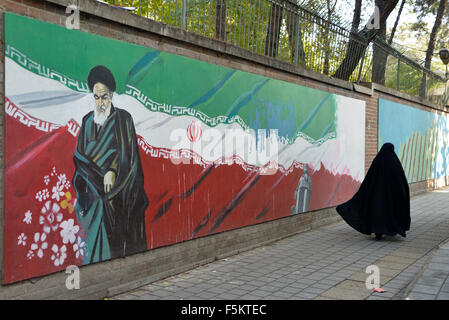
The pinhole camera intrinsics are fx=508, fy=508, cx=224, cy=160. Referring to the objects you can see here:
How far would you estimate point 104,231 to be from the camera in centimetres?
526

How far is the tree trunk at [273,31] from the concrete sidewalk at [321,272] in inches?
128

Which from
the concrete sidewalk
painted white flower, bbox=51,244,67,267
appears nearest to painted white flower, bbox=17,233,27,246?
painted white flower, bbox=51,244,67,267

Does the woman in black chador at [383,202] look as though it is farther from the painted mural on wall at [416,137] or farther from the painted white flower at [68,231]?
the painted white flower at [68,231]

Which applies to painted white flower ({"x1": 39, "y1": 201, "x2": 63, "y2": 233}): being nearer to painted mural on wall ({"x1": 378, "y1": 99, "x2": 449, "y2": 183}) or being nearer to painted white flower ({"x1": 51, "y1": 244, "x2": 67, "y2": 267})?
painted white flower ({"x1": 51, "y1": 244, "x2": 67, "y2": 267})

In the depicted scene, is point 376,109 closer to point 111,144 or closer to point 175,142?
point 175,142

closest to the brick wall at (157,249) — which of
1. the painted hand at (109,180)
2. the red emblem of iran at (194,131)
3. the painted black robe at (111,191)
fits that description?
the painted black robe at (111,191)

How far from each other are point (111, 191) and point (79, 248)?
694mm

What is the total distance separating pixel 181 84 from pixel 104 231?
2.11 m

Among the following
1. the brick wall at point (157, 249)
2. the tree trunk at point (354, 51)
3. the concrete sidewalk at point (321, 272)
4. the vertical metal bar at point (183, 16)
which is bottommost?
the concrete sidewalk at point (321, 272)

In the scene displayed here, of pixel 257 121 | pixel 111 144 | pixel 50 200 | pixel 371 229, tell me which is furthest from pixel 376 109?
pixel 50 200

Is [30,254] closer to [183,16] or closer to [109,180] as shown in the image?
[109,180]

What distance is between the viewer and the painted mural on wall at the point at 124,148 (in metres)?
4.42

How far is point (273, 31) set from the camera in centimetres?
873

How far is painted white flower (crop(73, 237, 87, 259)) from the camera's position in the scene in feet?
16.2
